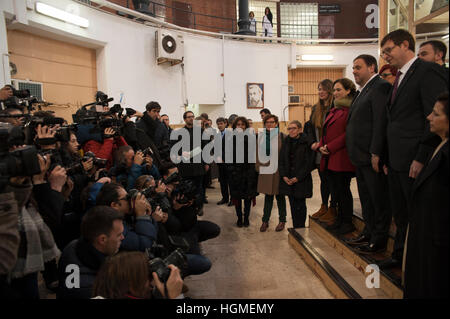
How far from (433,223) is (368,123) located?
1.18m

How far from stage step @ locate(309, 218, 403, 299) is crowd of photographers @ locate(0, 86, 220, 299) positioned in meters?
1.05

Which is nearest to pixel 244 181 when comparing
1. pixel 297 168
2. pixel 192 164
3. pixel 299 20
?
pixel 297 168

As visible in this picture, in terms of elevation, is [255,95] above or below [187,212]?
above

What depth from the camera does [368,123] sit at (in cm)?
227

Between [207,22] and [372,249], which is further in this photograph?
[207,22]

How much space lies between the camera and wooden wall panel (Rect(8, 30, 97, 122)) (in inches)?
187

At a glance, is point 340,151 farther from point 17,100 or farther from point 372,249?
point 17,100

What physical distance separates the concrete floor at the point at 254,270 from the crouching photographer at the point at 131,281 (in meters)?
1.17

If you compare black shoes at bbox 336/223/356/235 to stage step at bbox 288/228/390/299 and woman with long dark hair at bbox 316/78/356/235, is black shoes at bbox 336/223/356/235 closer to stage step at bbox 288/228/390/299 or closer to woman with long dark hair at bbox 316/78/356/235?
woman with long dark hair at bbox 316/78/356/235

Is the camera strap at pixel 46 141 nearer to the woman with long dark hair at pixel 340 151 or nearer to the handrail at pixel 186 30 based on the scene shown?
the woman with long dark hair at pixel 340 151

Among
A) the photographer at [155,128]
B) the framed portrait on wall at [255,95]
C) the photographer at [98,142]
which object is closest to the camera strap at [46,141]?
the photographer at [98,142]

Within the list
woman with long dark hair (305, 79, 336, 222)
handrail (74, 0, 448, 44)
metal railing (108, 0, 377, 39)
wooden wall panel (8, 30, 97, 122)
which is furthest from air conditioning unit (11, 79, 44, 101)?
woman with long dark hair (305, 79, 336, 222)
